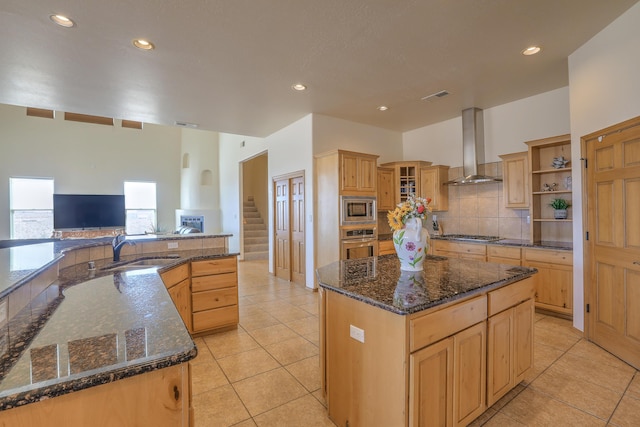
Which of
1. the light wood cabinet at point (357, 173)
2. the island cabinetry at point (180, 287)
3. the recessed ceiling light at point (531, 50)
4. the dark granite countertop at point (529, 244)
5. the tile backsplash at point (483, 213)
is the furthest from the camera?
the light wood cabinet at point (357, 173)

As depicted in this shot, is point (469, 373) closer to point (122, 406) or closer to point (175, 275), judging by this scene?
point (122, 406)

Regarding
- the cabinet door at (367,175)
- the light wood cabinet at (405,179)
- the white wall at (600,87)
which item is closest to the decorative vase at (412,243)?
the white wall at (600,87)

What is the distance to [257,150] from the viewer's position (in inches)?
277

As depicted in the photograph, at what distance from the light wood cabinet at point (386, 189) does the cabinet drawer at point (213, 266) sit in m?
3.04

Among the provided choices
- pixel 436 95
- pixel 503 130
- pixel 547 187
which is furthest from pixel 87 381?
pixel 503 130

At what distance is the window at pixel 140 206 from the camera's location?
9.75 m

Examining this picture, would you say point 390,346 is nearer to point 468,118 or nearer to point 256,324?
point 256,324

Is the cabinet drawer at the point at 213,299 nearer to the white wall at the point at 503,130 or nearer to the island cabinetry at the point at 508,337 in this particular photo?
the island cabinetry at the point at 508,337

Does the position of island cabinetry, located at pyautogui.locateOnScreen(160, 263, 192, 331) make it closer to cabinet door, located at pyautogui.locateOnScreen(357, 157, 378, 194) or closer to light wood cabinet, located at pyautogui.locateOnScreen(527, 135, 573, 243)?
cabinet door, located at pyautogui.locateOnScreen(357, 157, 378, 194)

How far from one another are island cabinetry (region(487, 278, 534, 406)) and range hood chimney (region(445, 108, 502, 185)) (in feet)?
9.51

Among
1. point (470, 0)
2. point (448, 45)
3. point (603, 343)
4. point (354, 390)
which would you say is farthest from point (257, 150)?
point (603, 343)

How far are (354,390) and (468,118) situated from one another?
4652mm

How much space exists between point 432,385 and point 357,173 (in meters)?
3.61

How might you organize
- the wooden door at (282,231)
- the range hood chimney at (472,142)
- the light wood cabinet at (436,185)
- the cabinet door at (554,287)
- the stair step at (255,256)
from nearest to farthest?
the cabinet door at (554,287)
the range hood chimney at (472,142)
the light wood cabinet at (436,185)
the wooden door at (282,231)
the stair step at (255,256)
